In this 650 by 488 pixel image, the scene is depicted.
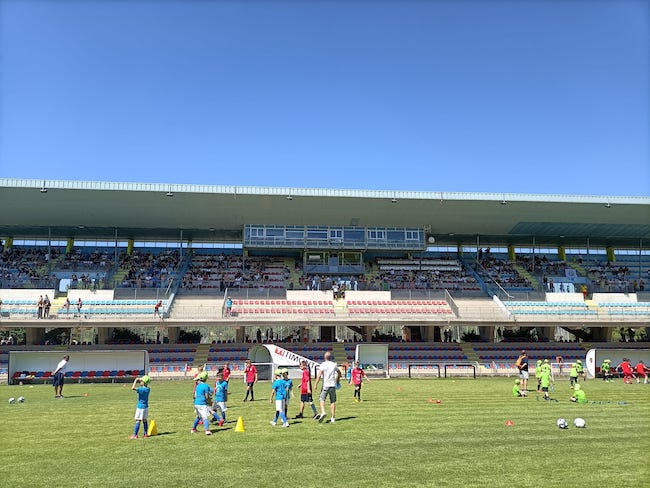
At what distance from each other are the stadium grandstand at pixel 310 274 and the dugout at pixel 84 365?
3573mm

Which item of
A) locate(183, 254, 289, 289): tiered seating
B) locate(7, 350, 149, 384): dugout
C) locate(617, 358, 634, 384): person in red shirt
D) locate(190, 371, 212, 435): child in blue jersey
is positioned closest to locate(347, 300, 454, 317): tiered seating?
locate(183, 254, 289, 289): tiered seating

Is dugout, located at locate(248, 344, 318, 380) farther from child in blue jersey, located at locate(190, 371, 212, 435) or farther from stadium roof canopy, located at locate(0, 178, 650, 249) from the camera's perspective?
stadium roof canopy, located at locate(0, 178, 650, 249)

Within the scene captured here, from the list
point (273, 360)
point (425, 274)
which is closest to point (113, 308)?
point (273, 360)

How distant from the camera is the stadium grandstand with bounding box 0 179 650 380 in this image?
118 ft

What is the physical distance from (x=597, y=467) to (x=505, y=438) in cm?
286

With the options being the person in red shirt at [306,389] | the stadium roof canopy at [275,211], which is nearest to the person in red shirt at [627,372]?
the stadium roof canopy at [275,211]

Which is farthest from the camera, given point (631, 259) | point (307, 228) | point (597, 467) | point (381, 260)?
point (631, 259)

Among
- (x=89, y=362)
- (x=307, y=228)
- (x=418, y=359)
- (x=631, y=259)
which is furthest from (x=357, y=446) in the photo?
(x=631, y=259)

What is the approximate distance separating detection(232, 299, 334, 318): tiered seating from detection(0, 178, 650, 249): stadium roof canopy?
6.81 metres

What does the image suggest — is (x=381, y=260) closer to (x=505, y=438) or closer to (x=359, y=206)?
(x=359, y=206)

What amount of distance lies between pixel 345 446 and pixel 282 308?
1036 inches

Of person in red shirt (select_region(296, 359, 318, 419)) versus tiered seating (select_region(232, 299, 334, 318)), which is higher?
tiered seating (select_region(232, 299, 334, 318))

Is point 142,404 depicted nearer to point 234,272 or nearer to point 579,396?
point 579,396

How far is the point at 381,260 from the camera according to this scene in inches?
1855
